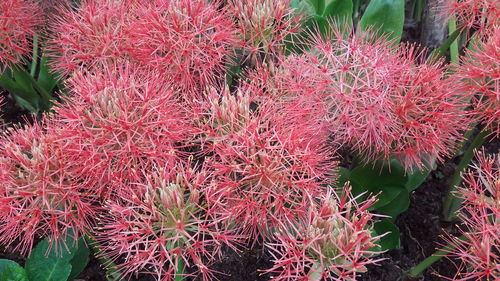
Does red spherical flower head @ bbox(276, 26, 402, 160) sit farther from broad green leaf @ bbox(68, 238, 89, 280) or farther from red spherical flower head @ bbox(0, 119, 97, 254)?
broad green leaf @ bbox(68, 238, 89, 280)

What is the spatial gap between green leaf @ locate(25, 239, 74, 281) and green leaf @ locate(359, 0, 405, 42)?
1062 millimetres

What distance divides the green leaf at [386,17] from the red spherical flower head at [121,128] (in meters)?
0.75

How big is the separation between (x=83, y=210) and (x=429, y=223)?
105 centimetres

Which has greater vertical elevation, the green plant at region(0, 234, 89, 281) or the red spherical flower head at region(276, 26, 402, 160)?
the red spherical flower head at region(276, 26, 402, 160)

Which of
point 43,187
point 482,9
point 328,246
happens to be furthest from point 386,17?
point 43,187

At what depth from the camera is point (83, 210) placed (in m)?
0.98

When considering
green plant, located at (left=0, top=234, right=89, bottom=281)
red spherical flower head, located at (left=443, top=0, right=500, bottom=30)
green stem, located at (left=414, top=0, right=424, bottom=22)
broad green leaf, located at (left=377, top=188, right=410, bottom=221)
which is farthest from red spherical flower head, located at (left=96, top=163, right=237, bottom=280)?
green stem, located at (left=414, top=0, right=424, bottom=22)

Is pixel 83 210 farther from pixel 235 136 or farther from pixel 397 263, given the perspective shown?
pixel 397 263

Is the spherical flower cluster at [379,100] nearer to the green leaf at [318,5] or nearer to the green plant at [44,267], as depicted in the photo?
the green leaf at [318,5]

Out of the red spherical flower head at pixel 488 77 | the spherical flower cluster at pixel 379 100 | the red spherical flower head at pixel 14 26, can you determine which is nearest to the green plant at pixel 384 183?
the spherical flower cluster at pixel 379 100

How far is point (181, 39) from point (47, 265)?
2.05ft

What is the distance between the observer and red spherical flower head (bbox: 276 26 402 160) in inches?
41.4

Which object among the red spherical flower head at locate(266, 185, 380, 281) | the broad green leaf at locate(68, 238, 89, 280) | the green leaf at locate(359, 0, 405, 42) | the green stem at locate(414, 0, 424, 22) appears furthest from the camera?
the green stem at locate(414, 0, 424, 22)

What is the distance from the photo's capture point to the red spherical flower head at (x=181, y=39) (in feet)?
3.80
